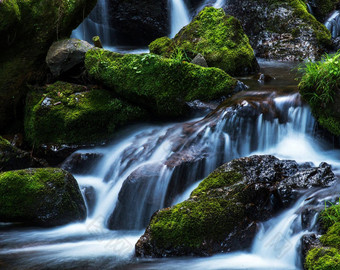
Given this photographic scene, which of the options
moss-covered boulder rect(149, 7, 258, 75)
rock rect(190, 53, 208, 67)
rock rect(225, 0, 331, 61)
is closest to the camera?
rock rect(190, 53, 208, 67)

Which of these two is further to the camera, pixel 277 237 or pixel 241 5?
pixel 241 5

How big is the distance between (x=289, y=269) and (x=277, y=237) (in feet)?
1.41

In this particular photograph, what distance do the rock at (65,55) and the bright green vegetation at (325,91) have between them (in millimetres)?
4116

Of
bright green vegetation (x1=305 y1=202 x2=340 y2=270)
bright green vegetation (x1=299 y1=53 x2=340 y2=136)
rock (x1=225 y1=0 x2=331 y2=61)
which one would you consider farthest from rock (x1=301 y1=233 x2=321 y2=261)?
rock (x1=225 y1=0 x2=331 y2=61)

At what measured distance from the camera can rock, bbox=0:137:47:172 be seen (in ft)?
20.3

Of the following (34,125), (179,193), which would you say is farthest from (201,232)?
(34,125)

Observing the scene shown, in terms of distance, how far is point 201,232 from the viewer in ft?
13.7

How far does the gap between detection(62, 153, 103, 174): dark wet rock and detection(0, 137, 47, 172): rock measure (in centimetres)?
59

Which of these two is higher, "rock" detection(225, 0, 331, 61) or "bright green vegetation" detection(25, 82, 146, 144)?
"rock" detection(225, 0, 331, 61)

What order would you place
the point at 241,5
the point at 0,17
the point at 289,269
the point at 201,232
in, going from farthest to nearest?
the point at 241,5
the point at 0,17
the point at 201,232
the point at 289,269

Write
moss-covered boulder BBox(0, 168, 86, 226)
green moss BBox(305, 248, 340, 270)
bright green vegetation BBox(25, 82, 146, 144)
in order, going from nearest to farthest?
green moss BBox(305, 248, 340, 270) < moss-covered boulder BBox(0, 168, 86, 226) < bright green vegetation BBox(25, 82, 146, 144)

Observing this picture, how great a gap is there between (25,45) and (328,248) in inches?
248

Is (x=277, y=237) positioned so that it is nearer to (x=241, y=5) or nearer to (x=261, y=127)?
(x=261, y=127)

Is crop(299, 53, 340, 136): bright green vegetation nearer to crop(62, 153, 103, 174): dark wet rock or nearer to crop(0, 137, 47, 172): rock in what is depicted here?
crop(62, 153, 103, 174): dark wet rock
